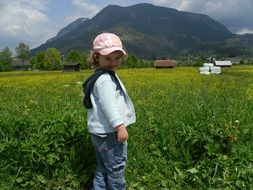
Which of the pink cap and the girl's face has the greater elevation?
the pink cap

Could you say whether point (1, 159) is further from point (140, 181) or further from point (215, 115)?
point (215, 115)

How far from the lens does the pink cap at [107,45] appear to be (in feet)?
13.6

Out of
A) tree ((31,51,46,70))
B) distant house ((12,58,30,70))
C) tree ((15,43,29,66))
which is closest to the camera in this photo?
tree ((31,51,46,70))

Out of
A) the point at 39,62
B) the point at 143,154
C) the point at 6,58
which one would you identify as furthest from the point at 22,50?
the point at 143,154

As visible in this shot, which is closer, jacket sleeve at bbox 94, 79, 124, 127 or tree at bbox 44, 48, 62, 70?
jacket sleeve at bbox 94, 79, 124, 127

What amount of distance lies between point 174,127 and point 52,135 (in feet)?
5.08

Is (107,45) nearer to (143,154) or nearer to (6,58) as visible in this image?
(143,154)

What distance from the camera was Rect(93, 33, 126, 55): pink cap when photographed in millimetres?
4133

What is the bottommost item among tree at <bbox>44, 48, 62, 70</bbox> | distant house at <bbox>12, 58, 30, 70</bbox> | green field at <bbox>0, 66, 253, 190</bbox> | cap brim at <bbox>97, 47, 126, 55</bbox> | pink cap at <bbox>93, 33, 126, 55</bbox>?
A: distant house at <bbox>12, 58, 30, 70</bbox>

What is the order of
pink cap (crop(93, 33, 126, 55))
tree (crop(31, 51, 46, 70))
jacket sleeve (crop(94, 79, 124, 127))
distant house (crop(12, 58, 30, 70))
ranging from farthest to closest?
distant house (crop(12, 58, 30, 70)) → tree (crop(31, 51, 46, 70)) → pink cap (crop(93, 33, 126, 55)) → jacket sleeve (crop(94, 79, 124, 127))

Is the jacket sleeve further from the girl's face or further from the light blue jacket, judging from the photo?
the girl's face

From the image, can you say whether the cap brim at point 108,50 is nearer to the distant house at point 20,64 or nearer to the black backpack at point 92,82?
the black backpack at point 92,82

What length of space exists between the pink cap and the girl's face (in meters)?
0.07

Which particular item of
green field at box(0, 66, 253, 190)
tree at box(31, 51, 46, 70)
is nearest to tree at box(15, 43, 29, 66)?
tree at box(31, 51, 46, 70)
